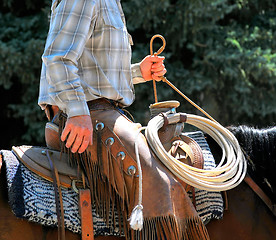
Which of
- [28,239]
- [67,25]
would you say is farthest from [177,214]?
[67,25]

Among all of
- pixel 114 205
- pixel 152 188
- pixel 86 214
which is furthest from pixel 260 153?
A: pixel 86 214

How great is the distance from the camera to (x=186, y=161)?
229cm

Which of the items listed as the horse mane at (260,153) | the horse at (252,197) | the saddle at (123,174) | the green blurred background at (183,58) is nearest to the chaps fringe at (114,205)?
the saddle at (123,174)

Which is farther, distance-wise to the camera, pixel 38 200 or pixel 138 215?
pixel 38 200

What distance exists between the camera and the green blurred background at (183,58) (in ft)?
20.9

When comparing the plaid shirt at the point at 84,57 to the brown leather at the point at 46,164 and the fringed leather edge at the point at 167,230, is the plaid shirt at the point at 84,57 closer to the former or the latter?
the brown leather at the point at 46,164

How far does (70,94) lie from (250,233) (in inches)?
44.5

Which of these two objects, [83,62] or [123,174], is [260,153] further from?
[83,62]

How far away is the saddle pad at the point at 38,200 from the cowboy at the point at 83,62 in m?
0.24

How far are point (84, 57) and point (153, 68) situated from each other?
517 mm

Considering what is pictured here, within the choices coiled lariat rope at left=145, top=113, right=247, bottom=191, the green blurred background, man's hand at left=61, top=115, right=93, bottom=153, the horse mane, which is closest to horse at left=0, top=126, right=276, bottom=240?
the horse mane

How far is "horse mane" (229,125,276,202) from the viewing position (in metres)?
2.50

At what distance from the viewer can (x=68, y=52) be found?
211 cm

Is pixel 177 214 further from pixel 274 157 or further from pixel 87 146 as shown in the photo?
pixel 274 157
